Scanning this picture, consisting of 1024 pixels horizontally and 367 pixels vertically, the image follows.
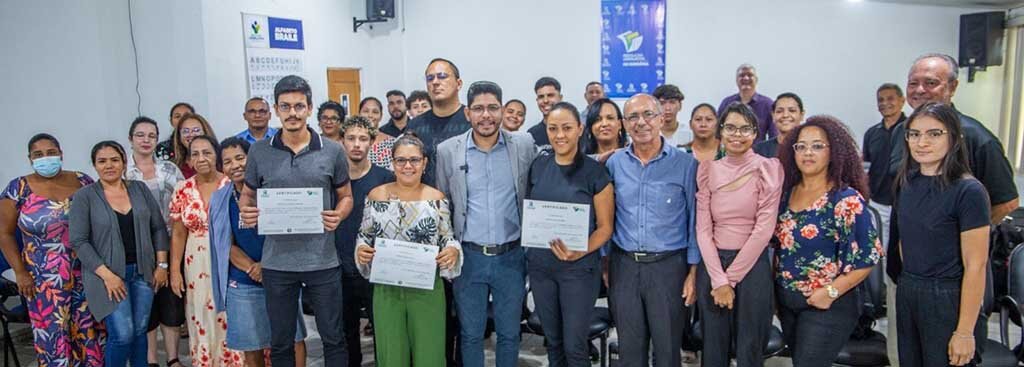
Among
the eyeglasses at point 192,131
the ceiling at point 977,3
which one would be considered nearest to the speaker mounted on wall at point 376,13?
the eyeglasses at point 192,131

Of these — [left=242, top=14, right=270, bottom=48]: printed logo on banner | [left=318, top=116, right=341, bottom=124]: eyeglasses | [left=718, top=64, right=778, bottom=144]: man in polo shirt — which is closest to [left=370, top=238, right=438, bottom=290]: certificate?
[left=318, top=116, right=341, bottom=124]: eyeglasses

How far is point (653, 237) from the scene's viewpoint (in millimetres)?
2539

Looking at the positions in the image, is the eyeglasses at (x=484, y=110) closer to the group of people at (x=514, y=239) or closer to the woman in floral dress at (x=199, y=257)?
the group of people at (x=514, y=239)

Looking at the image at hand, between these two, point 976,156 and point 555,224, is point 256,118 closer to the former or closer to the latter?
point 555,224

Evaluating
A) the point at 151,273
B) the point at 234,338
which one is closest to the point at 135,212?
the point at 151,273

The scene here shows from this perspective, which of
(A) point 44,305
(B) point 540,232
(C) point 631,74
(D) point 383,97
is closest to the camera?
(B) point 540,232

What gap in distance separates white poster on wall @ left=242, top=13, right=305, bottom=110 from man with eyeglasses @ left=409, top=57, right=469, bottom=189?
2838mm

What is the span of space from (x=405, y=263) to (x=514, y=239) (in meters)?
0.47

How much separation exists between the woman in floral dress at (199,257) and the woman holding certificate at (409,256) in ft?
3.05

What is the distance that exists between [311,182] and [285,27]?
145 inches

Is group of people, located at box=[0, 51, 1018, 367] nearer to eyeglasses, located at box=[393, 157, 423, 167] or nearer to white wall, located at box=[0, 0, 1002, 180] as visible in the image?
eyeglasses, located at box=[393, 157, 423, 167]

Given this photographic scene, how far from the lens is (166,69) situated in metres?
5.04

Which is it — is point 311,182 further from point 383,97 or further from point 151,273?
point 383,97

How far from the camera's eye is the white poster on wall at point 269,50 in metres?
5.43
